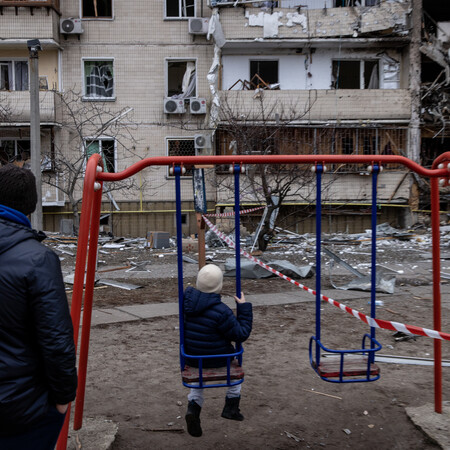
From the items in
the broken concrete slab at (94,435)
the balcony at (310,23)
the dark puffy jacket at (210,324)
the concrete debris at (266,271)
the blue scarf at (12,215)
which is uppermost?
the balcony at (310,23)

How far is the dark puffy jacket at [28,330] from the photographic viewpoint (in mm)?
2006

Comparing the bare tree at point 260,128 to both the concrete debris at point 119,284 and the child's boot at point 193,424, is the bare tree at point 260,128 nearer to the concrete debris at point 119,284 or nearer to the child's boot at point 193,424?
the concrete debris at point 119,284

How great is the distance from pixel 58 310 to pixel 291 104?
58.1 ft

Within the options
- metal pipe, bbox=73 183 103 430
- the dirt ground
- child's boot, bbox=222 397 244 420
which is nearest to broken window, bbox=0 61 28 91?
the dirt ground

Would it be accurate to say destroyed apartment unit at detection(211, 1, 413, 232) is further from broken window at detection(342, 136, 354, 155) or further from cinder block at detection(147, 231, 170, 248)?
cinder block at detection(147, 231, 170, 248)

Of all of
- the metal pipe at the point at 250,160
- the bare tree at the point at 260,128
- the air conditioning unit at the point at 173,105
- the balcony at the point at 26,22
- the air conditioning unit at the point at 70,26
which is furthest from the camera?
the air conditioning unit at the point at 173,105

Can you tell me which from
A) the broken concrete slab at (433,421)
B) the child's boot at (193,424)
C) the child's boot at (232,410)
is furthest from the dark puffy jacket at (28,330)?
the broken concrete slab at (433,421)

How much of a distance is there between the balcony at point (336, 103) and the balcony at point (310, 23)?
2.04 m

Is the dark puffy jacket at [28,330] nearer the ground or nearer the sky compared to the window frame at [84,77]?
nearer the ground

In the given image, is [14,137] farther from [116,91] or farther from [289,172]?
[289,172]

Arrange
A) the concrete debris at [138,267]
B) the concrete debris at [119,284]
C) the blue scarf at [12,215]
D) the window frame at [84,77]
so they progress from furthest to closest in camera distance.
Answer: the window frame at [84,77]
the concrete debris at [138,267]
the concrete debris at [119,284]
the blue scarf at [12,215]

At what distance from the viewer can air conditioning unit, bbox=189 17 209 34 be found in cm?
1962

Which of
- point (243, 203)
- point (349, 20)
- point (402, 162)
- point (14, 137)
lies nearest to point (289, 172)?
point (243, 203)

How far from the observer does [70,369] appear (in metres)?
2.12
